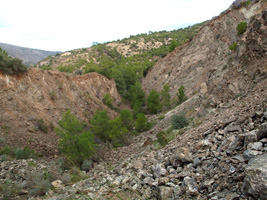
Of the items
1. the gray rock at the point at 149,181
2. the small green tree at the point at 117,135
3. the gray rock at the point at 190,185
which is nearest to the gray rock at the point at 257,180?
the gray rock at the point at 190,185

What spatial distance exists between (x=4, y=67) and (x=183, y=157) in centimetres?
1703

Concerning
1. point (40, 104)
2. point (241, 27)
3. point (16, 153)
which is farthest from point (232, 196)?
point (241, 27)

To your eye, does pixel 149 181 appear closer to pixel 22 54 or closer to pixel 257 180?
pixel 257 180

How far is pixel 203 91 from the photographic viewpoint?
14.7 m

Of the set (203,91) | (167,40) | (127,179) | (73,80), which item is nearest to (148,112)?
(73,80)

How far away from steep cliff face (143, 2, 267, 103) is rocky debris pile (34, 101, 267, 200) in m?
5.84

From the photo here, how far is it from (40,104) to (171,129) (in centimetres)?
1226

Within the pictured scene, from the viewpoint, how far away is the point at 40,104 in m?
17.4

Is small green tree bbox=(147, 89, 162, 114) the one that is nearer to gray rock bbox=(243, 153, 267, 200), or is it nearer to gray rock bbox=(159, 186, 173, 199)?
gray rock bbox=(159, 186, 173, 199)

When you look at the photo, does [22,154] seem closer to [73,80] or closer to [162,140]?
[162,140]

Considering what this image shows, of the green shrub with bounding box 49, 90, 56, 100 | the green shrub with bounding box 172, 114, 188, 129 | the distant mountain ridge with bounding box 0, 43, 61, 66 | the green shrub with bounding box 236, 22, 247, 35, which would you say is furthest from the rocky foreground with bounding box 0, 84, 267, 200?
the distant mountain ridge with bounding box 0, 43, 61, 66

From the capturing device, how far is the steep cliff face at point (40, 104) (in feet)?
43.8

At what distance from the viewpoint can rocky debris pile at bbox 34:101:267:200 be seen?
227cm

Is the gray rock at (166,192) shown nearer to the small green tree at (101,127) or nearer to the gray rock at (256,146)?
the gray rock at (256,146)
